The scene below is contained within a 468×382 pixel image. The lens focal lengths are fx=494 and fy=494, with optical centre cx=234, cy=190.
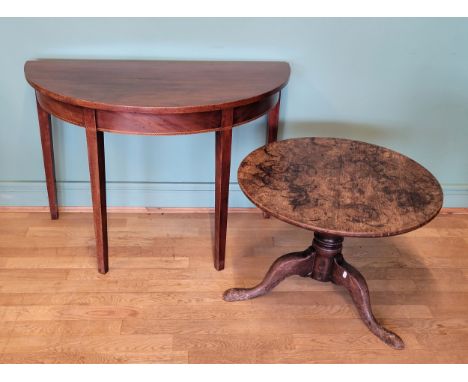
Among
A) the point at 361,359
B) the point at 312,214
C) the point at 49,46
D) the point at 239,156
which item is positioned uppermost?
the point at 49,46

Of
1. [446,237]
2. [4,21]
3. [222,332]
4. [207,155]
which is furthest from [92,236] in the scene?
[446,237]

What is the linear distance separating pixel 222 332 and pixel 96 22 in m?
1.35

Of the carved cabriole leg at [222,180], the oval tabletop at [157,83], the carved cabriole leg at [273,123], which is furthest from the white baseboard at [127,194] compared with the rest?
the oval tabletop at [157,83]

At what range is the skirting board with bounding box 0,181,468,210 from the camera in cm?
243

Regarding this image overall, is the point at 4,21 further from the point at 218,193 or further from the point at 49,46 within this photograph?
the point at 218,193

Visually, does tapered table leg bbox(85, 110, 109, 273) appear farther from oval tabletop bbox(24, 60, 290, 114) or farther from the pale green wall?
the pale green wall

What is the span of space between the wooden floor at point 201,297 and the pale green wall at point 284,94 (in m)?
0.18

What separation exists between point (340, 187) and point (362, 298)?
0.45 meters

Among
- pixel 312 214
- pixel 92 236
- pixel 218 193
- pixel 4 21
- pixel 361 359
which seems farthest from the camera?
pixel 92 236

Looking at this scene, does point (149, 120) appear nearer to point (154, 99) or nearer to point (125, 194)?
point (154, 99)

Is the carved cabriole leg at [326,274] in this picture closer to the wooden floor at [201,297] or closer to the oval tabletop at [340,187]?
the wooden floor at [201,297]

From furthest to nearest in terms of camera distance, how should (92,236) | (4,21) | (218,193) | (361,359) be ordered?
(92,236), (4,21), (218,193), (361,359)

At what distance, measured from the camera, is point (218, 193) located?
1917mm

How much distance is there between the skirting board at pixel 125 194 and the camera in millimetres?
2434
